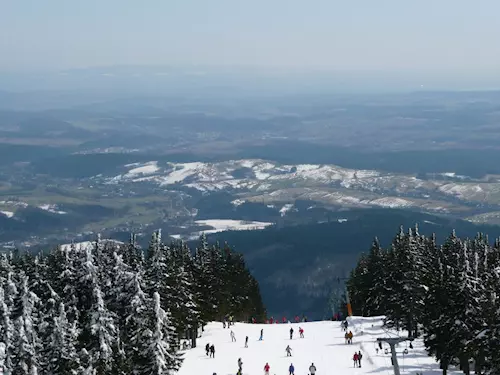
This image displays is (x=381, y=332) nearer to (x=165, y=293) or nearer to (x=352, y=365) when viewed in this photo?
(x=352, y=365)

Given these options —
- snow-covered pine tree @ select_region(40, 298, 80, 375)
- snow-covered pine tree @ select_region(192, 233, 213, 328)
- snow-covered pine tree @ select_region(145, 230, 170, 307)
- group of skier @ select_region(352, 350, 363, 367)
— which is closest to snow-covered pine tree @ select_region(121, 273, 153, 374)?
snow-covered pine tree @ select_region(40, 298, 80, 375)

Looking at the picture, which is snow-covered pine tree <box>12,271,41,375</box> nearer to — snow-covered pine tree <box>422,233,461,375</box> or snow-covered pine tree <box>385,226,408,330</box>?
snow-covered pine tree <box>422,233,461,375</box>

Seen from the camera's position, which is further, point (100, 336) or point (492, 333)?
point (100, 336)

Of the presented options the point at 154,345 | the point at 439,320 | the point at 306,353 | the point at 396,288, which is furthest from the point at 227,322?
the point at 154,345

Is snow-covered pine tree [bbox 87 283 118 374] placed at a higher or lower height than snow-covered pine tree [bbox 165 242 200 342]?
higher

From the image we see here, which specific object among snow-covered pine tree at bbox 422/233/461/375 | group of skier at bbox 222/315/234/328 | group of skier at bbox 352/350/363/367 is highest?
snow-covered pine tree at bbox 422/233/461/375

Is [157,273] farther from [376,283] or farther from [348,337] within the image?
[376,283]
